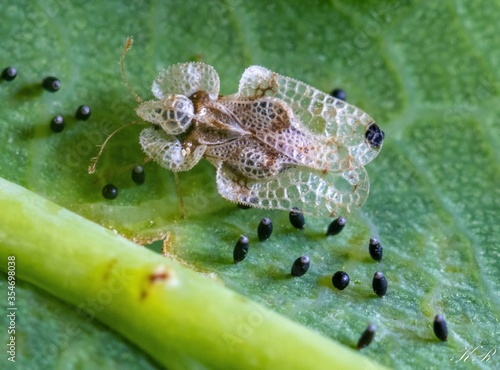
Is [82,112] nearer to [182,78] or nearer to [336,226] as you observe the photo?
[182,78]

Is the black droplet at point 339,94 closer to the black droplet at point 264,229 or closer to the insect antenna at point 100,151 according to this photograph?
the black droplet at point 264,229

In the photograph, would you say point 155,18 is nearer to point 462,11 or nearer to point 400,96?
point 400,96

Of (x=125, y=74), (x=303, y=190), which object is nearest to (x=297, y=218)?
(x=303, y=190)

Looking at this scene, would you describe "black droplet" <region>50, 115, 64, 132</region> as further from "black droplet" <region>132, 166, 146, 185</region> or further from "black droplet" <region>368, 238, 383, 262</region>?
"black droplet" <region>368, 238, 383, 262</region>

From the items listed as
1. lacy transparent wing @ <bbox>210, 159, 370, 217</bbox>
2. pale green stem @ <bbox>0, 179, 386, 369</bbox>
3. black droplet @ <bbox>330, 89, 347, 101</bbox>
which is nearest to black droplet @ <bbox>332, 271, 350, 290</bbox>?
lacy transparent wing @ <bbox>210, 159, 370, 217</bbox>

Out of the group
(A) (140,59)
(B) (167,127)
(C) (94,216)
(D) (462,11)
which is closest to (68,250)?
(C) (94,216)

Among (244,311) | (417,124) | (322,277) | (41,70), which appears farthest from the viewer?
(417,124)
